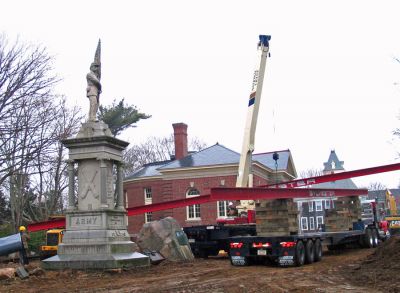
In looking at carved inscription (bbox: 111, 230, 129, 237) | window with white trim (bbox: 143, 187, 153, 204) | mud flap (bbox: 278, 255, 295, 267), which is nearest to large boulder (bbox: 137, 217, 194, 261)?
carved inscription (bbox: 111, 230, 129, 237)

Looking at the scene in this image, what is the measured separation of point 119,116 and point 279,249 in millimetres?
38553

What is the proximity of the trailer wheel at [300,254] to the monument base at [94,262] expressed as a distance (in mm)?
4783

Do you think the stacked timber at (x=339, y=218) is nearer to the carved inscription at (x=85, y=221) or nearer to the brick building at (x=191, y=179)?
the carved inscription at (x=85, y=221)

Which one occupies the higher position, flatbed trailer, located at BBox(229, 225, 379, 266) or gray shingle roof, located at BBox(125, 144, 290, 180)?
gray shingle roof, located at BBox(125, 144, 290, 180)

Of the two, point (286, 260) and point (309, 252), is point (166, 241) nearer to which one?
point (286, 260)

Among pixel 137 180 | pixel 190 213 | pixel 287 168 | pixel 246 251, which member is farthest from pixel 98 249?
pixel 287 168

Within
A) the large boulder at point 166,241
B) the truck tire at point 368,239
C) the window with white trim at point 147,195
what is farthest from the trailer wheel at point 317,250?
the window with white trim at point 147,195

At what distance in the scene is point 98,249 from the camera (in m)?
15.4

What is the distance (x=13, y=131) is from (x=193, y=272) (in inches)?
464

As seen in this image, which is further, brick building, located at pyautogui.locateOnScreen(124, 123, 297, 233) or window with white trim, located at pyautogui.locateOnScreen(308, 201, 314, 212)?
brick building, located at pyautogui.locateOnScreen(124, 123, 297, 233)

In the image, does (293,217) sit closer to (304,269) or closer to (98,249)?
(304,269)

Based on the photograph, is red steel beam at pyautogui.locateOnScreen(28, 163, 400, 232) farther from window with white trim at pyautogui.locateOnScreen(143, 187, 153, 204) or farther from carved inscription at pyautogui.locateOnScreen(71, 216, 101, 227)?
window with white trim at pyautogui.locateOnScreen(143, 187, 153, 204)

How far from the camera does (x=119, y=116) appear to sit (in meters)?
52.4

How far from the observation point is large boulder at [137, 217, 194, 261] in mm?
18906
